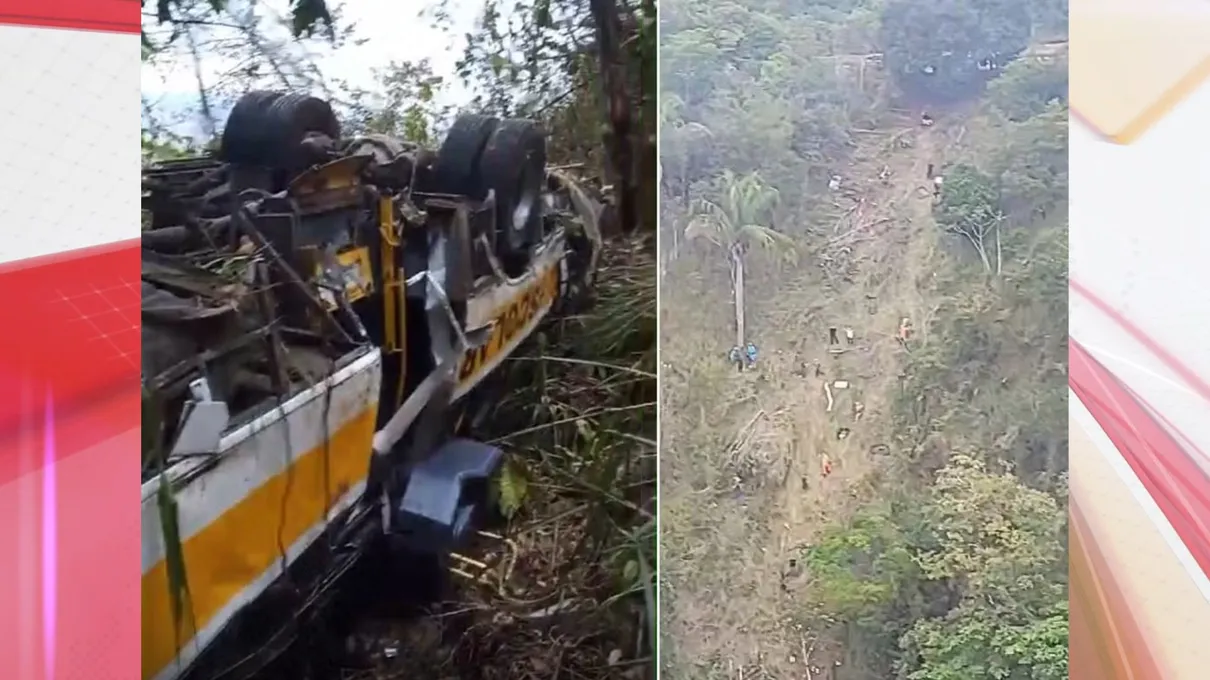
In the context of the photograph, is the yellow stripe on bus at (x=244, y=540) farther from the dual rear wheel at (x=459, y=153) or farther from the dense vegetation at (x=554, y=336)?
the dual rear wheel at (x=459, y=153)

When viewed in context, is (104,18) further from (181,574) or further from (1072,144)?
(1072,144)

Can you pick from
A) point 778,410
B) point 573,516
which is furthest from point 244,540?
point 778,410

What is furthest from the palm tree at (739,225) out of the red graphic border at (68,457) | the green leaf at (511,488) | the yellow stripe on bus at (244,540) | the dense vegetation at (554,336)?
the red graphic border at (68,457)

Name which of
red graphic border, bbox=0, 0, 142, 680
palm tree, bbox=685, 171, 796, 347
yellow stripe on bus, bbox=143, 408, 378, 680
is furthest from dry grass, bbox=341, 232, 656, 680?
red graphic border, bbox=0, 0, 142, 680

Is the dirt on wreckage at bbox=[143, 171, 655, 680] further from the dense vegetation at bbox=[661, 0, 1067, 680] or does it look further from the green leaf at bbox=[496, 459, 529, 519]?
the dense vegetation at bbox=[661, 0, 1067, 680]

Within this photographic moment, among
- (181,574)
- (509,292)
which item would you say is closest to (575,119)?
(509,292)

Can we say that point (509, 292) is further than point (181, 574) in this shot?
Yes

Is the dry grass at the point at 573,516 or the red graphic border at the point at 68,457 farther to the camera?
the dry grass at the point at 573,516
